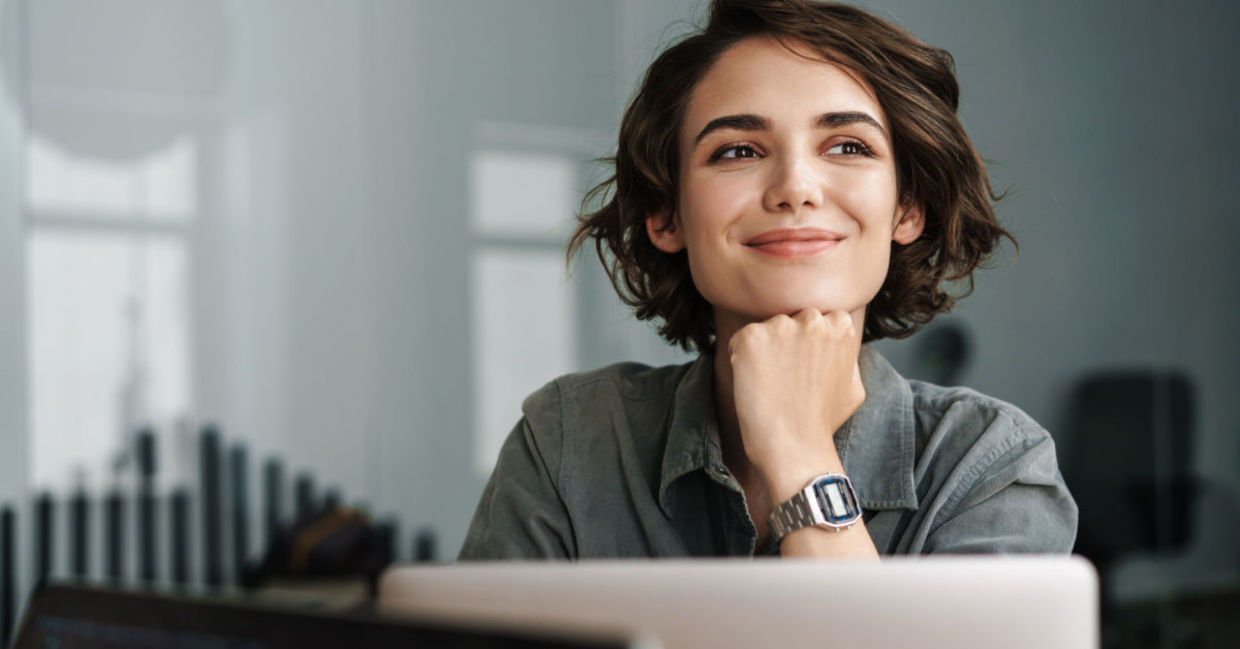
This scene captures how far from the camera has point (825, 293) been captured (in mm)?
1239

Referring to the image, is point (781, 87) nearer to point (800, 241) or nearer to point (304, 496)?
point (800, 241)

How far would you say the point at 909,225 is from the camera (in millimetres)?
1393

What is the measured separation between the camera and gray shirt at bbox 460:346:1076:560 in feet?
3.78

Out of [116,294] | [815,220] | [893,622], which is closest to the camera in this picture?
[893,622]

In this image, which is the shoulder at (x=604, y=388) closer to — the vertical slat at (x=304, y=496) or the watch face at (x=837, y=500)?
the watch face at (x=837, y=500)

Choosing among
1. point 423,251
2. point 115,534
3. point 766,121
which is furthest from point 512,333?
point 766,121

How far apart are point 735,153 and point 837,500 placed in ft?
1.42

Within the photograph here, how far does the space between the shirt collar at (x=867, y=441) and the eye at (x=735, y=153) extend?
0.90ft

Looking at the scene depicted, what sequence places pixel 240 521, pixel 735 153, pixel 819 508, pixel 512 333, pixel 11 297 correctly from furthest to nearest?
pixel 512 333 → pixel 240 521 → pixel 11 297 → pixel 735 153 → pixel 819 508

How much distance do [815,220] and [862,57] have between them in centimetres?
22

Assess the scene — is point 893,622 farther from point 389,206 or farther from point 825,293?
point 389,206

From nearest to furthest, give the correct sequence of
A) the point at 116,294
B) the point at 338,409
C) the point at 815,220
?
the point at 815,220, the point at 116,294, the point at 338,409

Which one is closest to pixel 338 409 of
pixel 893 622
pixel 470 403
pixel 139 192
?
pixel 470 403

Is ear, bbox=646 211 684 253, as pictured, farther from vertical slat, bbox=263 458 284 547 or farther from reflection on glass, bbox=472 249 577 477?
vertical slat, bbox=263 458 284 547
